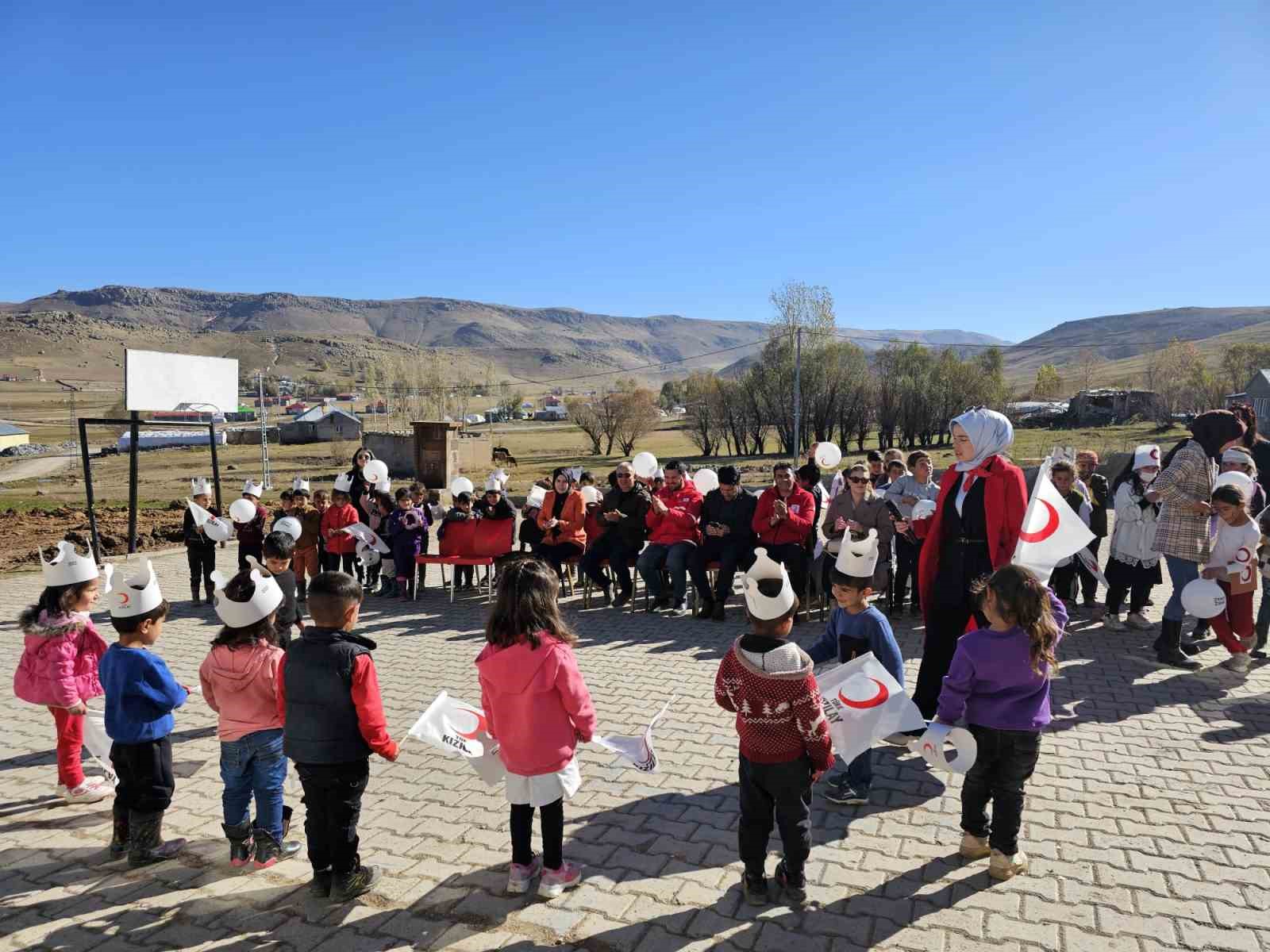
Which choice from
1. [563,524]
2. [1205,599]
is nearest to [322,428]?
[563,524]

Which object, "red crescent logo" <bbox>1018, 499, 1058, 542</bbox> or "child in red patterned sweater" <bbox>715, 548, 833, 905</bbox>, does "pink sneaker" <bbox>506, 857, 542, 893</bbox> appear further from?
"red crescent logo" <bbox>1018, 499, 1058, 542</bbox>

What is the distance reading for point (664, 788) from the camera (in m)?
4.82

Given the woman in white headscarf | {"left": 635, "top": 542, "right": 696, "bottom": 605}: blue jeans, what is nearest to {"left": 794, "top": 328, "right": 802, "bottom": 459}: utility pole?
{"left": 635, "top": 542, "right": 696, "bottom": 605}: blue jeans

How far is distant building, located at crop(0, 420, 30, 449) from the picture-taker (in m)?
54.5

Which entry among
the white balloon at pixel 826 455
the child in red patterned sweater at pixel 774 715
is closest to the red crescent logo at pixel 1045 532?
the child in red patterned sweater at pixel 774 715

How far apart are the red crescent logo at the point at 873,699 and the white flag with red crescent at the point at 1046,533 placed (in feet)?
3.56

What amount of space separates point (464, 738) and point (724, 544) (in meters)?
5.49

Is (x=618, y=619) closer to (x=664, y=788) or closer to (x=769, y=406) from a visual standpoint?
(x=664, y=788)

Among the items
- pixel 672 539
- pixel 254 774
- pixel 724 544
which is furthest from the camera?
pixel 672 539

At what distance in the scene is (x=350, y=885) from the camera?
361 cm

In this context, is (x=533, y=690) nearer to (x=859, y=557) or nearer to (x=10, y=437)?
(x=859, y=557)

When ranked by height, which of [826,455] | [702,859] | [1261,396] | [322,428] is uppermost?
[322,428]

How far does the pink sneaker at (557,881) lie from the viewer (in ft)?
12.0

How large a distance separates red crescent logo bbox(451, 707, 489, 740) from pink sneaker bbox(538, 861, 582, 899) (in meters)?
0.73
